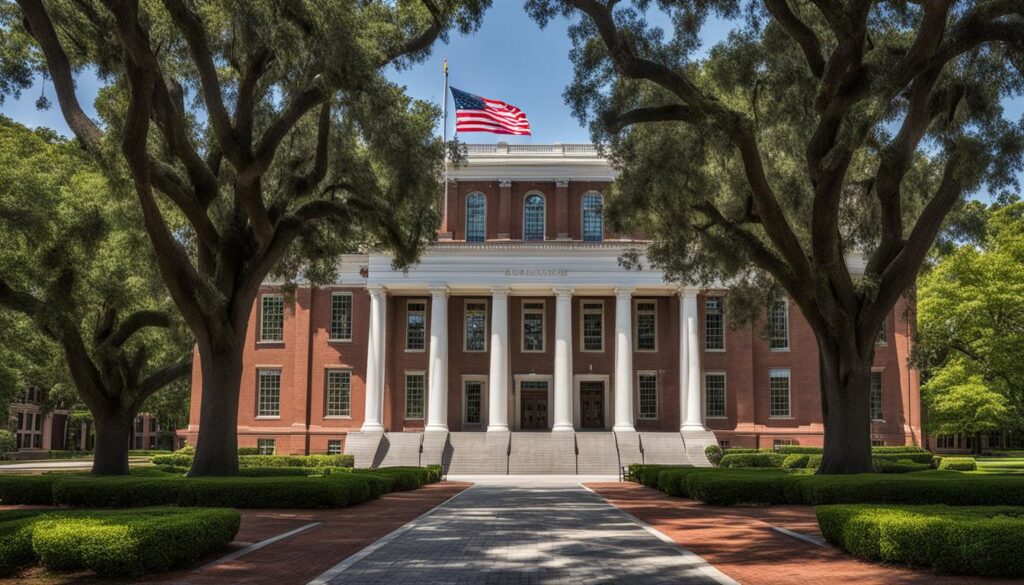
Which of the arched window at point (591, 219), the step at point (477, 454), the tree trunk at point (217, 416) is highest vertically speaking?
the arched window at point (591, 219)

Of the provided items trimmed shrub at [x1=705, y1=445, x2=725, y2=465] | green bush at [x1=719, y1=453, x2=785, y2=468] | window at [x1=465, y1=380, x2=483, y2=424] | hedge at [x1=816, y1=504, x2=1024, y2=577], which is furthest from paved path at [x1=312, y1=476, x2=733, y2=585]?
window at [x1=465, y1=380, x2=483, y2=424]

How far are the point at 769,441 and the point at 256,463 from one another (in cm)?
2577

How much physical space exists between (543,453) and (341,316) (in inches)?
558

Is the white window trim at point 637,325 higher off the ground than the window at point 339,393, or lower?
higher

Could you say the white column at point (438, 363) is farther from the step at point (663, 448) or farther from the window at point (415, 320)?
the step at point (663, 448)

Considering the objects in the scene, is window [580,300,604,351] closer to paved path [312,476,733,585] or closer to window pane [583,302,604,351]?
window pane [583,302,604,351]

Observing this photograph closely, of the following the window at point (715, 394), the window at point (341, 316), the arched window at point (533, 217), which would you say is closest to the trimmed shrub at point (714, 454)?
the window at point (715, 394)

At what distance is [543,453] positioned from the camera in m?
43.0

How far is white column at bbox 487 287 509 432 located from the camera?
44.9 m

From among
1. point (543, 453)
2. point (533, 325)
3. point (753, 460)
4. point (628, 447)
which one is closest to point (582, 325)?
point (533, 325)

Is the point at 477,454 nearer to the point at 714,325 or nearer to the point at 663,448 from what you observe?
the point at 663,448

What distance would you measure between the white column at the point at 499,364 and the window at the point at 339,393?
820 centimetres

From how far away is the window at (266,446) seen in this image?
48.7m

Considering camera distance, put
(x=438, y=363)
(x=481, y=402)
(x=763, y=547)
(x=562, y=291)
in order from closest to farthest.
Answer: (x=763, y=547) → (x=438, y=363) → (x=562, y=291) → (x=481, y=402)
